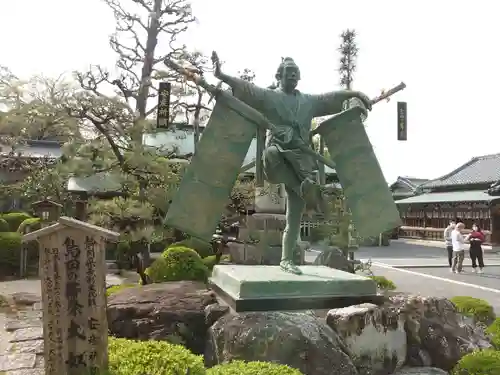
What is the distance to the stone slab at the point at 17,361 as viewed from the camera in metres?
A: 5.17

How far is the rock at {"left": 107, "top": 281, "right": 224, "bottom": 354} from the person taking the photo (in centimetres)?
499

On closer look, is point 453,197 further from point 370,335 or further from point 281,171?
point 370,335

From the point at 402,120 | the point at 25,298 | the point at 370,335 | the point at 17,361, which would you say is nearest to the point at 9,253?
the point at 25,298

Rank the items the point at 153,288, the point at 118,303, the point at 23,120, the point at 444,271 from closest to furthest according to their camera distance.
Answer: the point at 118,303
the point at 153,288
the point at 23,120
the point at 444,271

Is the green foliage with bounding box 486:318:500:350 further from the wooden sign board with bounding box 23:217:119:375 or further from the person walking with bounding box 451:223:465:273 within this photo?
the person walking with bounding box 451:223:465:273

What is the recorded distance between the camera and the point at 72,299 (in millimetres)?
3662

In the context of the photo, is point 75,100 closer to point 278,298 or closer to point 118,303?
point 118,303

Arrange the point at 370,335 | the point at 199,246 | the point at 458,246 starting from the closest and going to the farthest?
1. the point at 370,335
2. the point at 199,246
3. the point at 458,246

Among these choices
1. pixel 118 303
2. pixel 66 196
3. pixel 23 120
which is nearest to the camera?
pixel 118 303

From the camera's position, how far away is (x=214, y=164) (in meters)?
5.56

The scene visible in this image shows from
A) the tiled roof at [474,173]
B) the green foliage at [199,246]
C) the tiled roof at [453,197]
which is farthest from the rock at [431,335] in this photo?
the tiled roof at [474,173]

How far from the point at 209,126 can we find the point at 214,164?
47 centimetres

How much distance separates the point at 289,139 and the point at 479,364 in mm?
3229

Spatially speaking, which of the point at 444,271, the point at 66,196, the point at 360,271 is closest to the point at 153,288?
the point at 360,271
